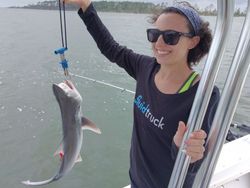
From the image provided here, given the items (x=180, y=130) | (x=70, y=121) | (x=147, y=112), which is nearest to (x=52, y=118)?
(x=70, y=121)

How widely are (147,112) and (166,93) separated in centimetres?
13

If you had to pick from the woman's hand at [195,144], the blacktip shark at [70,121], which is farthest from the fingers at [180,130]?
the blacktip shark at [70,121]

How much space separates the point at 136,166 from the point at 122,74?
937cm

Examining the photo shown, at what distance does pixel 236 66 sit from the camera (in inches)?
34.6

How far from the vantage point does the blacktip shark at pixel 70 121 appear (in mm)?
1727

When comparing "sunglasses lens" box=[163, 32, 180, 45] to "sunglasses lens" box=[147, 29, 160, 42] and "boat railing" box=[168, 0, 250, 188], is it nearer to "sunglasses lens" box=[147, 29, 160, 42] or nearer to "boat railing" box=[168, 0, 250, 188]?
"sunglasses lens" box=[147, 29, 160, 42]

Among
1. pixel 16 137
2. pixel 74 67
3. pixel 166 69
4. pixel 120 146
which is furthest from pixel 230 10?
pixel 74 67

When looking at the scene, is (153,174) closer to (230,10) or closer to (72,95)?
(72,95)

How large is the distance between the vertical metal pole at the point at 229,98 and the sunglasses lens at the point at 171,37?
56 centimetres

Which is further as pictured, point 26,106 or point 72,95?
point 26,106

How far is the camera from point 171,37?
4.68ft

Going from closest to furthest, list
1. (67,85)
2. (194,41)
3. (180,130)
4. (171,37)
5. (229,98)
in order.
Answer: (229,98), (180,130), (171,37), (194,41), (67,85)

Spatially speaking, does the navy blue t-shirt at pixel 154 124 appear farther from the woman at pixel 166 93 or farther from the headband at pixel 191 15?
the headband at pixel 191 15

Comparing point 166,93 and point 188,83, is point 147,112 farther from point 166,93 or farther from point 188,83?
point 188,83
